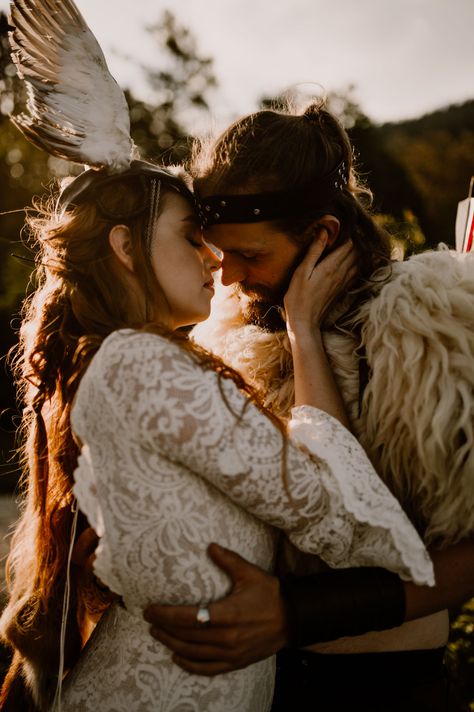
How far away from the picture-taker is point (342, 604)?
152 centimetres

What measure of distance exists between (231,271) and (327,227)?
0.39 meters

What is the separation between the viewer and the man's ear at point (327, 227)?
2.05 m

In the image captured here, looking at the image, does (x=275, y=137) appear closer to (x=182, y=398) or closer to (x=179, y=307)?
(x=179, y=307)

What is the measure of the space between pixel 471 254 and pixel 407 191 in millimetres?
27463

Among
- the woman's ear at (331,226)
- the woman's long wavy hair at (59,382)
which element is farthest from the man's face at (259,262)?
the woman's long wavy hair at (59,382)

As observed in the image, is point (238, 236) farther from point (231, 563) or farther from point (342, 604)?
point (342, 604)

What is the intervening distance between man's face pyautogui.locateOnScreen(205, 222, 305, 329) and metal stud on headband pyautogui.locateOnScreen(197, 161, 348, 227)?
0.11 feet

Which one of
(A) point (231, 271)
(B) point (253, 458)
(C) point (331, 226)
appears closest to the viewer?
(B) point (253, 458)

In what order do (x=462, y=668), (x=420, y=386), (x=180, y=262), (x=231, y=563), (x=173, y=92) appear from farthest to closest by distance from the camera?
(x=173, y=92) < (x=462, y=668) < (x=180, y=262) < (x=420, y=386) < (x=231, y=563)

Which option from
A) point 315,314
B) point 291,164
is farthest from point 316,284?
point 291,164

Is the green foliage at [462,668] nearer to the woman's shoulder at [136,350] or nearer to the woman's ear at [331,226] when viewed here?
the woman's ear at [331,226]

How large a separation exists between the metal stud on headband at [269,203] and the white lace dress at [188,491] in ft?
2.42

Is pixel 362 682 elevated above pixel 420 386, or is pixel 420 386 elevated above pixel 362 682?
pixel 420 386

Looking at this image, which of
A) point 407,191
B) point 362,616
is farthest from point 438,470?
point 407,191
